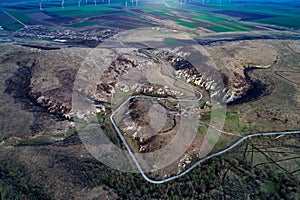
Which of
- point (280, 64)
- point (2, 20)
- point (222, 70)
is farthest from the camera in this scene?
point (2, 20)

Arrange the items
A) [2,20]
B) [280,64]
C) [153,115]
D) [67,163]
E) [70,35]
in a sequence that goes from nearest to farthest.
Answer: [67,163] → [153,115] → [280,64] → [70,35] → [2,20]

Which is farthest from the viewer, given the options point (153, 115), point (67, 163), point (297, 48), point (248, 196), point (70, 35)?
point (70, 35)

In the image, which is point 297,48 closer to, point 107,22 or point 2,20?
point 107,22

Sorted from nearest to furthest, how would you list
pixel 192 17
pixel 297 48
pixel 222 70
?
pixel 222 70 → pixel 297 48 → pixel 192 17

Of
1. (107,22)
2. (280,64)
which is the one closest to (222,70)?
(280,64)

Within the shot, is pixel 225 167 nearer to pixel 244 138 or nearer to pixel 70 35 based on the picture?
pixel 244 138

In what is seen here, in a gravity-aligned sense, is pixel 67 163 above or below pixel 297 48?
below

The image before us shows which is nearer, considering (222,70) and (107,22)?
(222,70)

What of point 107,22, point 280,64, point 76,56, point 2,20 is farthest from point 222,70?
point 2,20

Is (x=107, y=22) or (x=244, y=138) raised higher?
(x=107, y=22)
